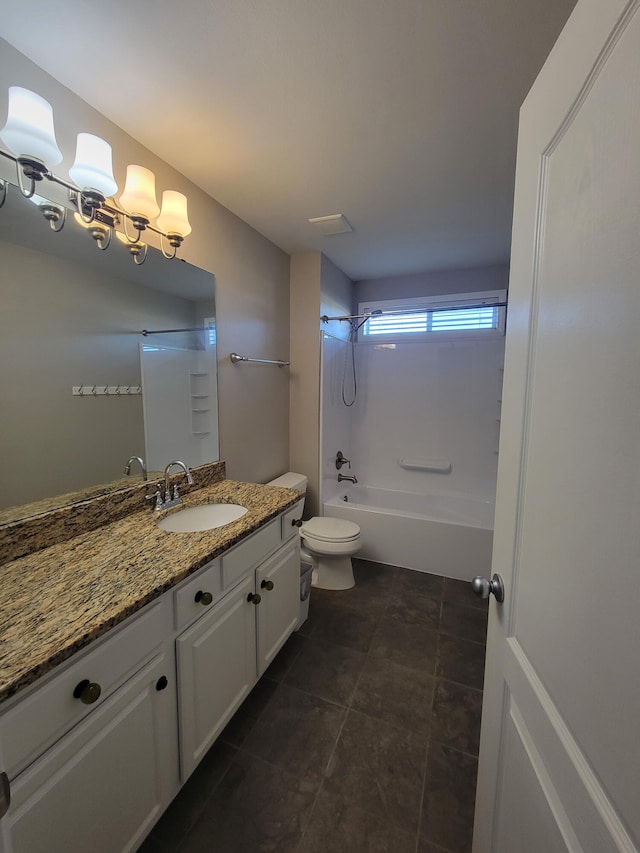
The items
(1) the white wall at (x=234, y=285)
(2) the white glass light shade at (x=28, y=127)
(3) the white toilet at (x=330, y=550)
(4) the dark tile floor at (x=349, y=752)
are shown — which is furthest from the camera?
(3) the white toilet at (x=330, y=550)

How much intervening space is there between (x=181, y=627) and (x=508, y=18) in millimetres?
2041

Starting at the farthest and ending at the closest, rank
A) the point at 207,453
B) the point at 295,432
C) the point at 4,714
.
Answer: the point at 295,432, the point at 207,453, the point at 4,714

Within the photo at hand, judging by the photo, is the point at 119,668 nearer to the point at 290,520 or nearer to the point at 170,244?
the point at 290,520

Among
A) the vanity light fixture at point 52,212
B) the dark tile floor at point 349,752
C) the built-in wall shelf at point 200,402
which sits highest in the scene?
the vanity light fixture at point 52,212

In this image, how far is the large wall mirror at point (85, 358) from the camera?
1.10 m

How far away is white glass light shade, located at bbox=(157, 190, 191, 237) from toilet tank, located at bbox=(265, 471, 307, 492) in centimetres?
166

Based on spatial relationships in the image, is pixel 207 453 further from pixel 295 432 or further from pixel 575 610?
pixel 575 610

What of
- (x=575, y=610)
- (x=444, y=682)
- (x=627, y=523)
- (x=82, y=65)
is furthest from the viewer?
(x=444, y=682)

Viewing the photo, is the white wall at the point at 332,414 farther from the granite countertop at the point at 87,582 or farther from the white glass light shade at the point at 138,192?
the white glass light shade at the point at 138,192

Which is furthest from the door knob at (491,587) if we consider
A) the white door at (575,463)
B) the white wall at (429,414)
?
the white wall at (429,414)

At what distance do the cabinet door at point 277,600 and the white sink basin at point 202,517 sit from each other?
0.93 ft

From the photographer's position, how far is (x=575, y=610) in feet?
1.69

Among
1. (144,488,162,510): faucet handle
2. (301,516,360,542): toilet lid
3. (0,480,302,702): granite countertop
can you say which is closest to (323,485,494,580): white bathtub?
(301,516,360,542): toilet lid

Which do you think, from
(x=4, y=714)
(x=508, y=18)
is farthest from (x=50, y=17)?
(x=4, y=714)
